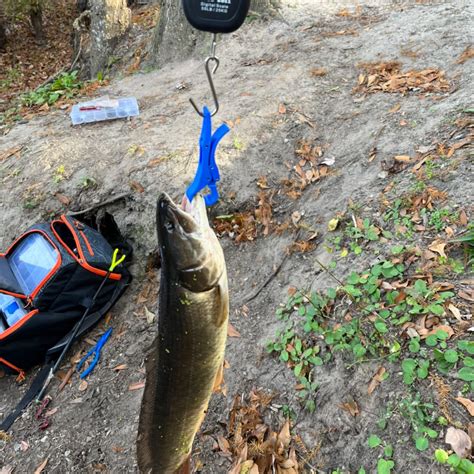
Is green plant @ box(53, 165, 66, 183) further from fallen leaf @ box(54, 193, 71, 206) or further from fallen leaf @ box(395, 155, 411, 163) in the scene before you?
fallen leaf @ box(395, 155, 411, 163)

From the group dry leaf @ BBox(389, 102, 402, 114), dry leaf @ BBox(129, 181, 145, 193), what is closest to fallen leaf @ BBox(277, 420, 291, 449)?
dry leaf @ BBox(129, 181, 145, 193)

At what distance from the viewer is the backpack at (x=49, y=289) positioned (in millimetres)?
4062

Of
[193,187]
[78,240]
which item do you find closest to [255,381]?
[193,187]

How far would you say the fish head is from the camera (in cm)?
202

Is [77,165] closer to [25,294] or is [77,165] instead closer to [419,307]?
[25,294]

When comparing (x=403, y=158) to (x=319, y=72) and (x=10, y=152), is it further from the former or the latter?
(x=10, y=152)

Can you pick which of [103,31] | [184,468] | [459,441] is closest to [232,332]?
[184,468]

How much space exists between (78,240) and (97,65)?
460cm

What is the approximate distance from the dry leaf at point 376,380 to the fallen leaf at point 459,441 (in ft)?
1.44

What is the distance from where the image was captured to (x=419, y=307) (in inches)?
108

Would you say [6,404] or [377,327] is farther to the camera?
[6,404]

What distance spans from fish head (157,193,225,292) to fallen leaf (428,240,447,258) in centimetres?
160

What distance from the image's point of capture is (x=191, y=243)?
2.02 meters

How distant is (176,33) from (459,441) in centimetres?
650
